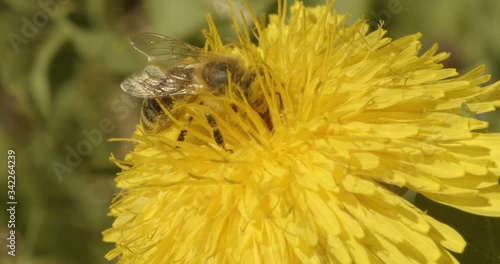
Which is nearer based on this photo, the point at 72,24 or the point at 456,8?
the point at 456,8

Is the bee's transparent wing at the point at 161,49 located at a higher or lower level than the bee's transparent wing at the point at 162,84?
higher

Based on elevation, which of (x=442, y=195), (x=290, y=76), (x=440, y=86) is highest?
(x=440, y=86)

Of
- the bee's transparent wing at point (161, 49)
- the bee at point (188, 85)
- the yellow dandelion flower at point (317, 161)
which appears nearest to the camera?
the yellow dandelion flower at point (317, 161)

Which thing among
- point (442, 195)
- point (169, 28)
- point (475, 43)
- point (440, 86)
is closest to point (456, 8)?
point (475, 43)

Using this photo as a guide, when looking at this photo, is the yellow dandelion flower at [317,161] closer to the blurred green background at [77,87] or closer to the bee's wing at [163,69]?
the bee's wing at [163,69]

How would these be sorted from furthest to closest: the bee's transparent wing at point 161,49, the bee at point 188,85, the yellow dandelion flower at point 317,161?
1. the bee's transparent wing at point 161,49
2. the bee at point 188,85
3. the yellow dandelion flower at point 317,161

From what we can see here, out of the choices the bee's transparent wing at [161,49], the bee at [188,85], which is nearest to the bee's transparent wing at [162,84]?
the bee at [188,85]

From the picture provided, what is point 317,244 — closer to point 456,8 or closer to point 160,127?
point 160,127
